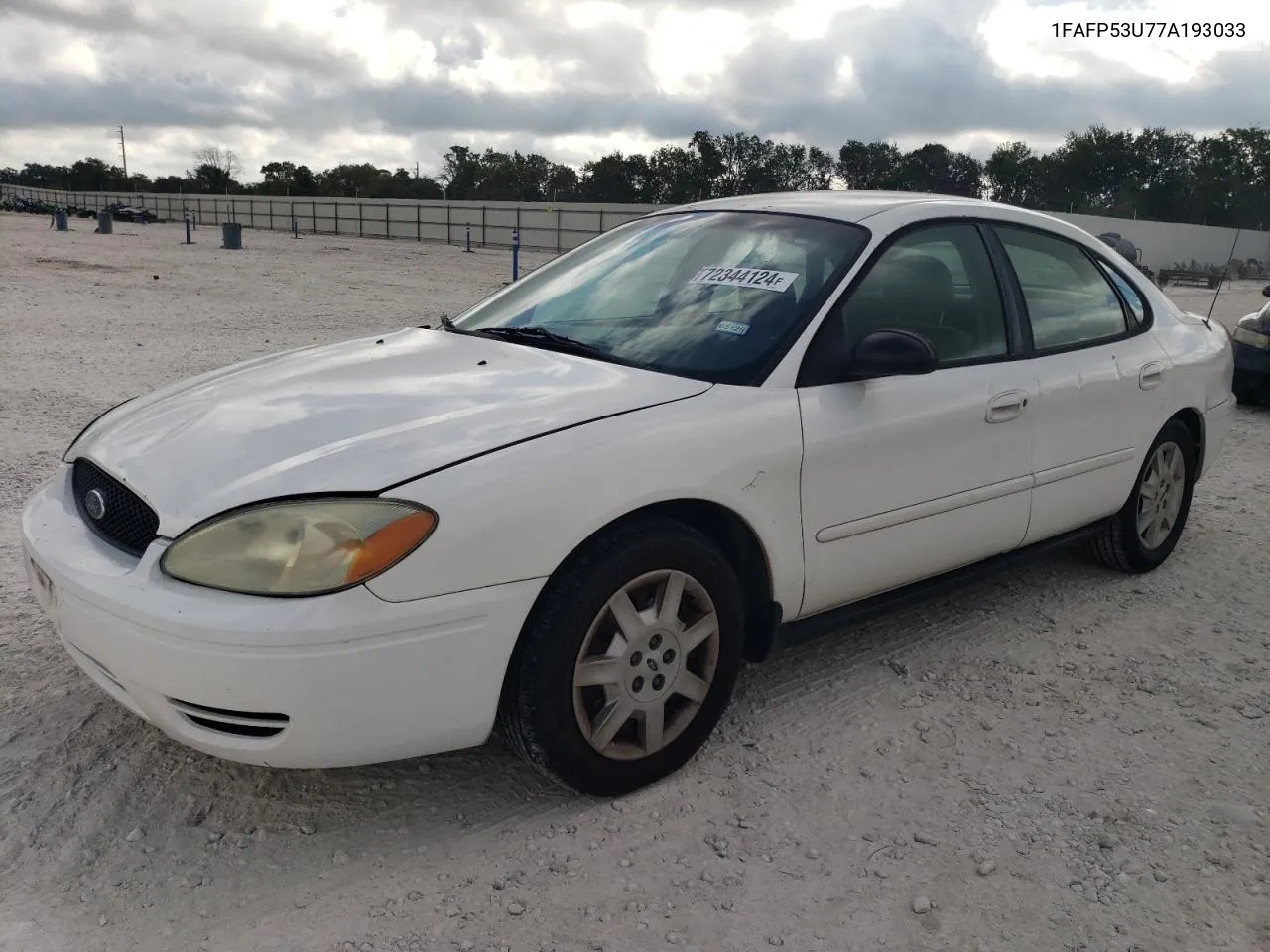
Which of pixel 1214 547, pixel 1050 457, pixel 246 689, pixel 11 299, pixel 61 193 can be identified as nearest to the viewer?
pixel 246 689

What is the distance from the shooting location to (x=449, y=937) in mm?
2129

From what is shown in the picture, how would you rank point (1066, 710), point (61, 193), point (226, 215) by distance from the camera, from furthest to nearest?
point (61, 193) → point (226, 215) → point (1066, 710)

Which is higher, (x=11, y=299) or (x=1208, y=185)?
→ (x=1208, y=185)

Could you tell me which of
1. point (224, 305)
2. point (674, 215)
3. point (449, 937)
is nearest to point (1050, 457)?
point (674, 215)

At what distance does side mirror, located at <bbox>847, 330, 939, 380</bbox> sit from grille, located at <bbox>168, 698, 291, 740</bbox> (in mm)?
1745

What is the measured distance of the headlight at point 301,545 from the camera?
212 cm

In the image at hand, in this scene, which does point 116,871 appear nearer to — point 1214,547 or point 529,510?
point 529,510

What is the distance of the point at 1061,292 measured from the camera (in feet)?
12.3

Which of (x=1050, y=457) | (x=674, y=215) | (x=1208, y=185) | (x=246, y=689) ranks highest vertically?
(x=1208, y=185)

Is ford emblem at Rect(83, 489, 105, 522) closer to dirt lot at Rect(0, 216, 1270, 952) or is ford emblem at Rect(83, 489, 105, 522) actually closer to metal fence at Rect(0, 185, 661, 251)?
dirt lot at Rect(0, 216, 1270, 952)

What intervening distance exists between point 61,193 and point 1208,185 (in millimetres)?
101836

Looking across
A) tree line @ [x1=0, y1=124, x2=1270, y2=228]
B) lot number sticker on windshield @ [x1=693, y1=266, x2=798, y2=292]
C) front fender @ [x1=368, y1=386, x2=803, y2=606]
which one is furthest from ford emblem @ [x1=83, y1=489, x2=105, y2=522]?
tree line @ [x1=0, y1=124, x2=1270, y2=228]

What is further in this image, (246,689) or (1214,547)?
(1214,547)

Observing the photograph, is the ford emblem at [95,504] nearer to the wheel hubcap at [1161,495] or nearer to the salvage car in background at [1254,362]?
the wheel hubcap at [1161,495]
